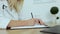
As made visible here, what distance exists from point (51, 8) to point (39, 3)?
205 millimetres

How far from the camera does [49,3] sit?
200 centimetres

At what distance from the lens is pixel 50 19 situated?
2.00 metres

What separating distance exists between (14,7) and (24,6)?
0.47 ft

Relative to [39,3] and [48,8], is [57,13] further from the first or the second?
[39,3]

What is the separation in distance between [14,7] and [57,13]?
614mm

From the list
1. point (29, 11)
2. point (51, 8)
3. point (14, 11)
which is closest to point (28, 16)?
point (29, 11)

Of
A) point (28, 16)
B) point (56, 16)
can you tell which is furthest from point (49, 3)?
point (28, 16)

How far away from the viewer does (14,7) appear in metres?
1.97

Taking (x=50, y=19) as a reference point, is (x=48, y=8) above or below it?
above

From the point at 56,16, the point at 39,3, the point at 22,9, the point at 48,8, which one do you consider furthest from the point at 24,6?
the point at 56,16

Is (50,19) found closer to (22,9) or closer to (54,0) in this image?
(54,0)

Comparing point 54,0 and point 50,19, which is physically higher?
point 54,0

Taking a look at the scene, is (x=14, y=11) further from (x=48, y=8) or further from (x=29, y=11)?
(x=48, y=8)

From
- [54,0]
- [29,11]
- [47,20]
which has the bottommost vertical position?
[47,20]
